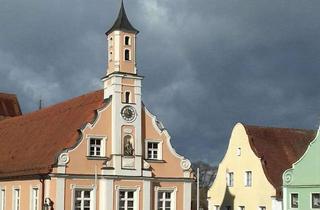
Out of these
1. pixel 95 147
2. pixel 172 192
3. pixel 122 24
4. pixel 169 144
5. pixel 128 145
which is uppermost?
pixel 122 24

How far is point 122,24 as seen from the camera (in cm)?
4659

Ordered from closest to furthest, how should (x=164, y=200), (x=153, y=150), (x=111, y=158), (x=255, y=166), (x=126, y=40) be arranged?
(x=111, y=158) < (x=126, y=40) < (x=164, y=200) < (x=153, y=150) < (x=255, y=166)

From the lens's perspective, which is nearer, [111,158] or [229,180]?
[111,158]

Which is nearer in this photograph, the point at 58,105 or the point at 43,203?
the point at 43,203

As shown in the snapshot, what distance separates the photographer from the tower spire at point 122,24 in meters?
46.4

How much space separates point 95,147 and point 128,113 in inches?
126

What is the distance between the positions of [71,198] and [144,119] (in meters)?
7.55

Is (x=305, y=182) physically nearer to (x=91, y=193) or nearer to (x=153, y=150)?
(x=153, y=150)

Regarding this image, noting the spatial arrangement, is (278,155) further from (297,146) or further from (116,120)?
(116,120)

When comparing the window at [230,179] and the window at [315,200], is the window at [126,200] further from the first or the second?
the window at [230,179]

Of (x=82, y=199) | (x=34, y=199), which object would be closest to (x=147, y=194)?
(x=82, y=199)

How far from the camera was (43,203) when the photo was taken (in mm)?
44562

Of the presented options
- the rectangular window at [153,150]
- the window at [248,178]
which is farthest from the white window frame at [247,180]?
the rectangular window at [153,150]

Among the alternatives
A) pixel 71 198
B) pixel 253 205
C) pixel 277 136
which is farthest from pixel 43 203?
pixel 277 136
